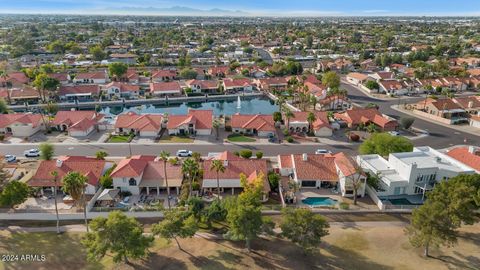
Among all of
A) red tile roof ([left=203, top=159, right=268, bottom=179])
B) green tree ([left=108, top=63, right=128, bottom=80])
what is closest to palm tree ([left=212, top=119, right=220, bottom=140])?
red tile roof ([left=203, top=159, right=268, bottom=179])

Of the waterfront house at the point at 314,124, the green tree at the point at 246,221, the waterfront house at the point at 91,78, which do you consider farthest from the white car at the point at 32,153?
the waterfront house at the point at 91,78

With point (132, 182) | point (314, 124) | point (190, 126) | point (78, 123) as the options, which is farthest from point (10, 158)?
point (314, 124)

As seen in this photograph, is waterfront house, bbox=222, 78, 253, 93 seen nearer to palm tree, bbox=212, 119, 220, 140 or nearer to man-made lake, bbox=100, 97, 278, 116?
man-made lake, bbox=100, 97, 278, 116

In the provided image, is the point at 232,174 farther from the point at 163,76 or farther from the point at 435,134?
the point at 163,76

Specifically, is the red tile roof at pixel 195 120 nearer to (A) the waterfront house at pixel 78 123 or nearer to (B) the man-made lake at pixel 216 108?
(A) the waterfront house at pixel 78 123

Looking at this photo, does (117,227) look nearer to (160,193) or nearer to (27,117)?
(160,193)

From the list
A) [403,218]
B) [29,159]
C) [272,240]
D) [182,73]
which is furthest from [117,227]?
[182,73]
